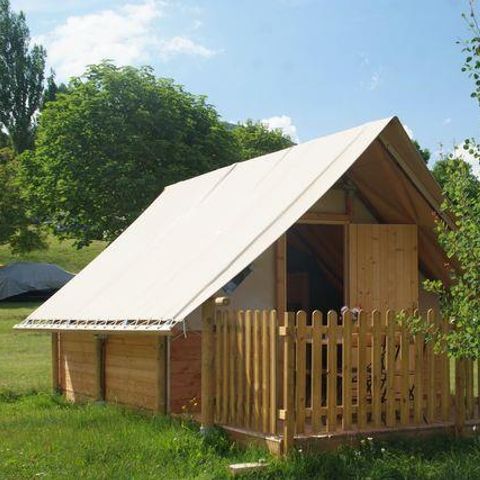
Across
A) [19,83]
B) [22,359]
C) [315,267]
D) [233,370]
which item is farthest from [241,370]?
[19,83]

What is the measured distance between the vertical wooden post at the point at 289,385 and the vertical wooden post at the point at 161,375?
7.38 feet

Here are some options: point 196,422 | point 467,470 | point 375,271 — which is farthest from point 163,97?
point 467,470

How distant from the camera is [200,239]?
9195mm

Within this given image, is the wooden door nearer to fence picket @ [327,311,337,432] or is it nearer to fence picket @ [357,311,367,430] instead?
fence picket @ [357,311,367,430]

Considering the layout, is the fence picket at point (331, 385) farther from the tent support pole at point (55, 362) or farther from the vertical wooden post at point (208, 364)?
the tent support pole at point (55, 362)

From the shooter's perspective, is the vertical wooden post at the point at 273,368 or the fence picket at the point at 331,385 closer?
the vertical wooden post at the point at 273,368

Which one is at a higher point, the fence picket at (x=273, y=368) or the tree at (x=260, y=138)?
the tree at (x=260, y=138)

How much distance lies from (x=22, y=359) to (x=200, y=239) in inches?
377

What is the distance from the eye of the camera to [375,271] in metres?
9.91

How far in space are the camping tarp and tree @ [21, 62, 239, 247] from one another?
6.87 m

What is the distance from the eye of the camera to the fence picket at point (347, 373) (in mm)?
7383

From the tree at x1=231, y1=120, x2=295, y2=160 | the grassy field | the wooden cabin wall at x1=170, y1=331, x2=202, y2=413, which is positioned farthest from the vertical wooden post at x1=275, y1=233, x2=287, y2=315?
the tree at x1=231, y1=120, x2=295, y2=160

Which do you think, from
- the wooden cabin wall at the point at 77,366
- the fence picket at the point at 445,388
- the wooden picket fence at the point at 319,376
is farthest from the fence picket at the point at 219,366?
the wooden cabin wall at the point at 77,366

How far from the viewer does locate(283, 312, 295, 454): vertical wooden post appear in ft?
22.6
